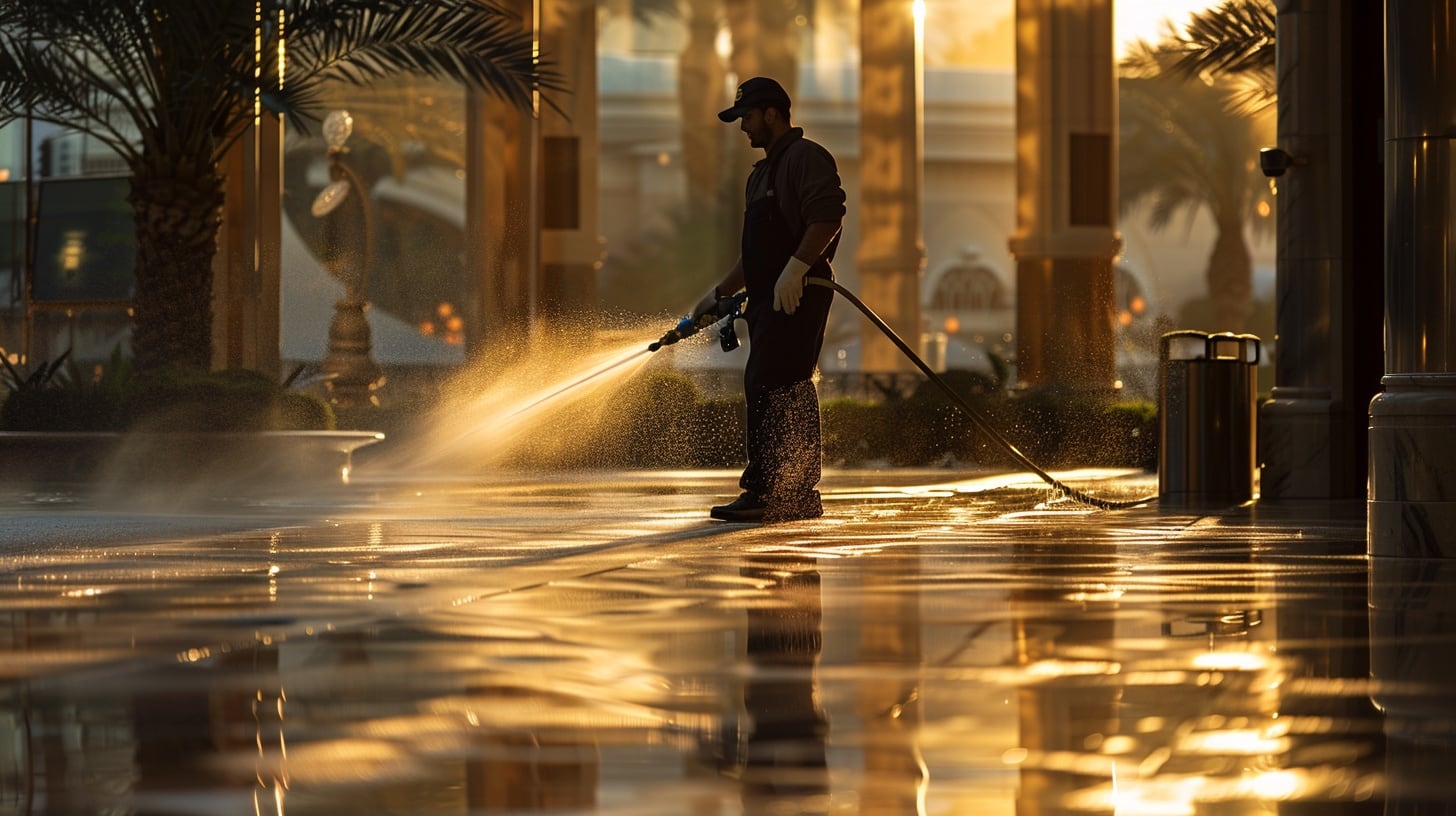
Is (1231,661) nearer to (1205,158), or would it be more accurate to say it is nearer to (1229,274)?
(1229,274)

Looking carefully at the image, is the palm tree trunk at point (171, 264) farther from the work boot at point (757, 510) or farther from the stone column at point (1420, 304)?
the stone column at point (1420, 304)

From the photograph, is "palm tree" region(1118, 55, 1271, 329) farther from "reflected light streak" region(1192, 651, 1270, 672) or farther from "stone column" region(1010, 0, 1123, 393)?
"reflected light streak" region(1192, 651, 1270, 672)

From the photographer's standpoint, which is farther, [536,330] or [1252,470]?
[536,330]

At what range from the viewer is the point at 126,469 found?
50.2 ft

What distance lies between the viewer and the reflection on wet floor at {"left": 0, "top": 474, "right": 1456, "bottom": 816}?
332 cm

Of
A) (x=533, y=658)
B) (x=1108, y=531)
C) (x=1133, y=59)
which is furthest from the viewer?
(x=1133, y=59)

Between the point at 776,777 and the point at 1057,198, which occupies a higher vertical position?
the point at 1057,198

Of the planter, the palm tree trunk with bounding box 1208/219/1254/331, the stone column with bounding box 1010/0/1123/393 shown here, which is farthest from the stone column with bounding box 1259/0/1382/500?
the palm tree trunk with bounding box 1208/219/1254/331

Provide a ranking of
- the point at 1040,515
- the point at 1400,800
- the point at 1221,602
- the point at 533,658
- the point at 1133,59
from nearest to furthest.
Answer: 1. the point at 1400,800
2. the point at 533,658
3. the point at 1221,602
4. the point at 1040,515
5. the point at 1133,59

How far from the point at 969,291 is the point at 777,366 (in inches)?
1943

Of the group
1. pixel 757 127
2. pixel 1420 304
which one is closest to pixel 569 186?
pixel 757 127

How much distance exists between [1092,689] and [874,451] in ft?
59.1

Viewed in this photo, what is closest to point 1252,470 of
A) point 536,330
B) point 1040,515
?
point 1040,515

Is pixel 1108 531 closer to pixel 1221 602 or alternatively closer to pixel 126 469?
pixel 1221 602
